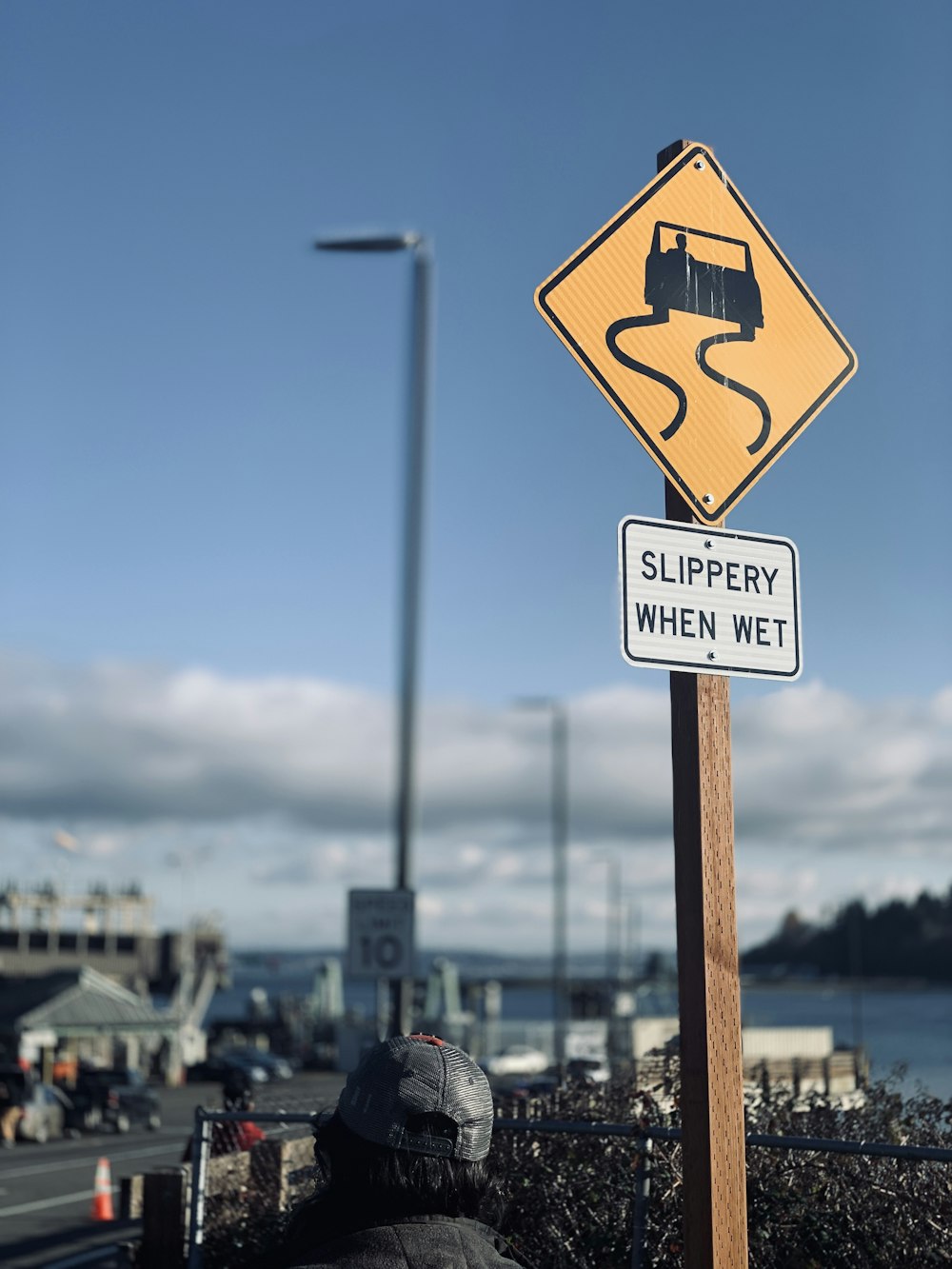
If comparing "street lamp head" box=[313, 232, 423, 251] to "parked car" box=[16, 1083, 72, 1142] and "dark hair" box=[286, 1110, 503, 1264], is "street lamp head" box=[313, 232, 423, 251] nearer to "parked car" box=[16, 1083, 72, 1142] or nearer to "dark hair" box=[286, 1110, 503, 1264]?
"dark hair" box=[286, 1110, 503, 1264]

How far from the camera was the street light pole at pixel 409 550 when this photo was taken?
1402cm

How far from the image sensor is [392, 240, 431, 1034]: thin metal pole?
1401cm

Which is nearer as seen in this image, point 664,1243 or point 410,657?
point 664,1243

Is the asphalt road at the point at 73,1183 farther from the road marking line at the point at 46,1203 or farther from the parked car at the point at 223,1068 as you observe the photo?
the parked car at the point at 223,1068

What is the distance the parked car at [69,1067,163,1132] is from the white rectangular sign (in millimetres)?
33515

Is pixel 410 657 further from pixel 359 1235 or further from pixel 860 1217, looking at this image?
pixel 359 1235

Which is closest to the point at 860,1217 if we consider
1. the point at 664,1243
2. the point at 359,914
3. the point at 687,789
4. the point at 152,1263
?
the point at 664,1243

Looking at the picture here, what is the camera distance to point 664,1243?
19.4 ft

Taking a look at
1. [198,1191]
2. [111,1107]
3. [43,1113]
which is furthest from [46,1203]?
[111,1107]

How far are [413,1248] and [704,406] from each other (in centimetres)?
246

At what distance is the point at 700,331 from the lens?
13.1 ft

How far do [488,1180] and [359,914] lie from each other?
10773 millimetres

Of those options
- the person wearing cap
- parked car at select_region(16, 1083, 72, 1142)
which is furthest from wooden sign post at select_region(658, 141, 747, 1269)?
parked car at select_region(16, 1083, 72, 1142)

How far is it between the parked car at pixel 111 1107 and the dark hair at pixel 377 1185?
34395 mm
